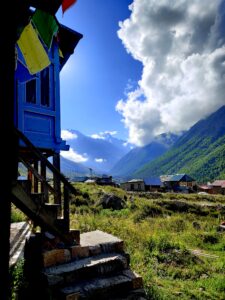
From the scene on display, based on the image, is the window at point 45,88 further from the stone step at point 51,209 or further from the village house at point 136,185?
the village house at point 136,185

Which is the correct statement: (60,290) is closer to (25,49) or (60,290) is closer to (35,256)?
(35,256)

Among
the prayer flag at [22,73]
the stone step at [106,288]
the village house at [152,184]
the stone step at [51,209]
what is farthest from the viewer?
the village house at [152,184]

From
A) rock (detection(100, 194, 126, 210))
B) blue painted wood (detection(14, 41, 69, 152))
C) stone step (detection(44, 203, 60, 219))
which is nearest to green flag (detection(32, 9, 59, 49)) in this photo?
blue painted wood (detection(14, 41, 69, 152))

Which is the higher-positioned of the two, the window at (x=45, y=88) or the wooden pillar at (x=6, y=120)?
the window at (x=45, y=88)

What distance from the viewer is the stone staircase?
5023mm

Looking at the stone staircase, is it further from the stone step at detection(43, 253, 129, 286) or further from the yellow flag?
the yellow flag

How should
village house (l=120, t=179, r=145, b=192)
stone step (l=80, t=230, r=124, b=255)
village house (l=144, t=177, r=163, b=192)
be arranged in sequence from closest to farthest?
stone step (l=80, t=230, r=124, b=255) → village house (l=120, t=179, r=145, b=192) → village house (l=144, t=177, r=163, b=192)

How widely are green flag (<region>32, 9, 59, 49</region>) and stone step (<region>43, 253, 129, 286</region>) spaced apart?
4.10 meters

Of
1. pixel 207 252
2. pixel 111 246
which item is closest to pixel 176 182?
pixel 207 252

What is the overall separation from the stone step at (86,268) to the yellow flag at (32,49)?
3750 millimetres

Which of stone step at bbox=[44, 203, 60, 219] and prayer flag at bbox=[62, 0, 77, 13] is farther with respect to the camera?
stone step at bbox=[44, 203, 60, 219]

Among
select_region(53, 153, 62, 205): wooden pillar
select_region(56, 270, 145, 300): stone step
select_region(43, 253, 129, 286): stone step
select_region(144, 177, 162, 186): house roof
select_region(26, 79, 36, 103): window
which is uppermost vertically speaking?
select_region(144, 177, 162, 186): house roof

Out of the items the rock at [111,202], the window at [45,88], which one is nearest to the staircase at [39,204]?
the window at [45,88]

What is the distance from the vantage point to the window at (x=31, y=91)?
8094mm
